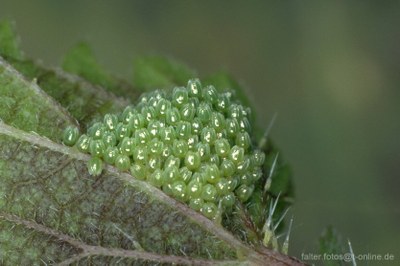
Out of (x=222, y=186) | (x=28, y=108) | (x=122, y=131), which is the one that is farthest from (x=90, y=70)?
(x=222, y=186)

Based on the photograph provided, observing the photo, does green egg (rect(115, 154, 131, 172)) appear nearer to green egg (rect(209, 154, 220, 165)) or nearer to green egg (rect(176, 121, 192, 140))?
green egg (rect(176, 121, 192, 140))

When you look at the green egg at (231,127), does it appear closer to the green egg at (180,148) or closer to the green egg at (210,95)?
the green egg at (210,95)

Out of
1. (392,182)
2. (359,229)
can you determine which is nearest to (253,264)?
(359,229)

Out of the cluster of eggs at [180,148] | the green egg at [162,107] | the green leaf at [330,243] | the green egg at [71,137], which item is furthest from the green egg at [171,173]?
the green leaf at [330,243]

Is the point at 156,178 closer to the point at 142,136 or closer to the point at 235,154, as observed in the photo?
the point at 142,136

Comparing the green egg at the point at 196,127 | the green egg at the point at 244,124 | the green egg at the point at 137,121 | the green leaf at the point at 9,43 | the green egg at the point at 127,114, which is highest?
the green leaf at the point at 9,43

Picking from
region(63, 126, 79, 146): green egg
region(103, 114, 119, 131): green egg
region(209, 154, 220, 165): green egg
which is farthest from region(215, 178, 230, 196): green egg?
region(63, 126, 79, 146): green egg
